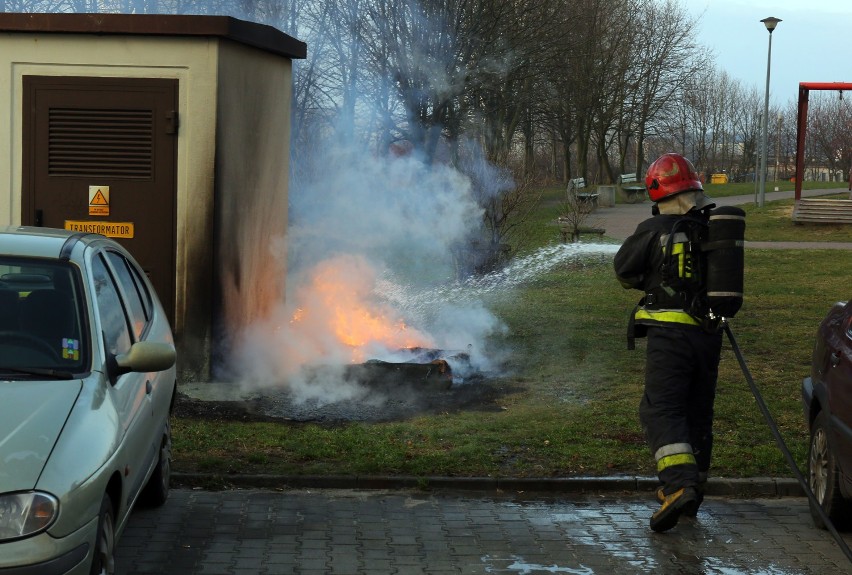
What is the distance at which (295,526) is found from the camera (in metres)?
5.86

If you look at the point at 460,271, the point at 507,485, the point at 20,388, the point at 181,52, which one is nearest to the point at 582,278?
the point at 460,271

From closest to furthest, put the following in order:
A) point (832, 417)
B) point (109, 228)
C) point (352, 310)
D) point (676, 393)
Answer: point (832, 417) < point (676, 393) < point (109, 228) < point (352, 310)

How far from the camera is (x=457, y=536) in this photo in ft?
18.8

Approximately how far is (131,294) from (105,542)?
1951mm

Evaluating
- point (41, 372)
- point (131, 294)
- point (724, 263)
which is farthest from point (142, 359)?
point (724, 263)

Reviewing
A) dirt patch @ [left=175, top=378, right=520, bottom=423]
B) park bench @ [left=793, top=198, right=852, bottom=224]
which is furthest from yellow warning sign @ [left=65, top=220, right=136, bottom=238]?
park bench @ [left=793, top=198, right=852, bottom=224]

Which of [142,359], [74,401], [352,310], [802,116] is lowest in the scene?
[352,310]

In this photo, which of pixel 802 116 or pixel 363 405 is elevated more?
pixel 802 116

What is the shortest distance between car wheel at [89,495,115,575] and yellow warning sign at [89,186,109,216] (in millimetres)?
5237

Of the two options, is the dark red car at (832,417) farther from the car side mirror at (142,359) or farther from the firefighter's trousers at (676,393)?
the car side mirror at (142,359)

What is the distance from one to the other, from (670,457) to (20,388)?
11.0 ft

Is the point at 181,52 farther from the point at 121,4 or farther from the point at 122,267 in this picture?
the point at 121,4

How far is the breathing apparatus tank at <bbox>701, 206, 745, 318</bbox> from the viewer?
5.83m

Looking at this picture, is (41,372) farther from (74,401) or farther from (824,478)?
(824,478)
